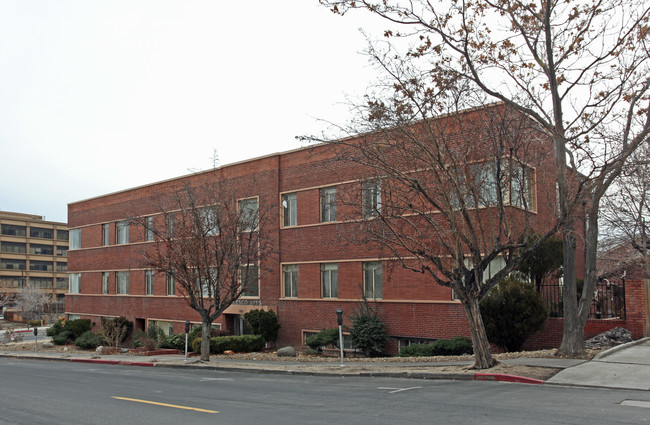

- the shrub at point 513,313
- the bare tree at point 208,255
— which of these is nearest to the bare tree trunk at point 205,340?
the bare tree at point 208,255

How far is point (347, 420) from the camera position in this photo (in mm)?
8875

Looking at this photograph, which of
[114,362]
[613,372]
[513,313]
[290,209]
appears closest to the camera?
[613,372]

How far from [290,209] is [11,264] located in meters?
86.7

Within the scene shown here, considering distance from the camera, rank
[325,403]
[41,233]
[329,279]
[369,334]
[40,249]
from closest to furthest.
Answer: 1. [325,403]
2. [369,334]
3. [329,279]
4. [40,249]
5. [41,233]

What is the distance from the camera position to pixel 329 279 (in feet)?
Result: 88.9

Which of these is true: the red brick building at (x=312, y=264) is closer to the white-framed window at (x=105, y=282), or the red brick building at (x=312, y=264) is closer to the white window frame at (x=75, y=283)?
the white-framed window at (x=105, y=282)

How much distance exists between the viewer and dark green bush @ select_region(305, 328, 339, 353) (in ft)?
80.4

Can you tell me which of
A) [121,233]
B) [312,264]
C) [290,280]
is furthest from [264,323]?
[121,233]

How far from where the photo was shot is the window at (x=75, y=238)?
4625 centimetres

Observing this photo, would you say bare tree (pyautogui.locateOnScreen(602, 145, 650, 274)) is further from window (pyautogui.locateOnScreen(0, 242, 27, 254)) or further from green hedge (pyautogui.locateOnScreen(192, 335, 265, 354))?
window (pyautogui.locateOnScreen(0, 242, 27, 254))

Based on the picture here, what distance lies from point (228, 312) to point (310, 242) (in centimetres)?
736

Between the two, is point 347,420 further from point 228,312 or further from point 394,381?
point 228,312

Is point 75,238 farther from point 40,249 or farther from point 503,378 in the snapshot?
point 40,249

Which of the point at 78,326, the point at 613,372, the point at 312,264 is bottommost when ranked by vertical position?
the point at 78,326
